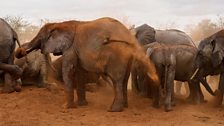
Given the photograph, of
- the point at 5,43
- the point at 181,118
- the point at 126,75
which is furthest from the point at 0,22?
the point at 181,118

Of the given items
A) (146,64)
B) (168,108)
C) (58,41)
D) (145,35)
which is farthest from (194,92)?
(58,41)

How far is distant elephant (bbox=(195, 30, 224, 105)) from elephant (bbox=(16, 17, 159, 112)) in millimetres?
1418

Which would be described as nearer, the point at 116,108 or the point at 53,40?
the point at 116,108

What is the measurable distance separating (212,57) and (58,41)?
3.36 m

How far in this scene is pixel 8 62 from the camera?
10289 mm

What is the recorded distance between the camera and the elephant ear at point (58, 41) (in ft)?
30.9

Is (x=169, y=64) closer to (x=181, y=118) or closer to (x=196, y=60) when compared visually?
(x=196, y=60)

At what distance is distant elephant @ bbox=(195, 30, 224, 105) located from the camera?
9.55 meters

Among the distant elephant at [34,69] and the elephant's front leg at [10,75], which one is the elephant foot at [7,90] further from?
the distant elephant at [34,69]

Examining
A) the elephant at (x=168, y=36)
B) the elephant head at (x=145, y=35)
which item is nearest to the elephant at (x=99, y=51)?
the elephant head at (x=145, y=35)

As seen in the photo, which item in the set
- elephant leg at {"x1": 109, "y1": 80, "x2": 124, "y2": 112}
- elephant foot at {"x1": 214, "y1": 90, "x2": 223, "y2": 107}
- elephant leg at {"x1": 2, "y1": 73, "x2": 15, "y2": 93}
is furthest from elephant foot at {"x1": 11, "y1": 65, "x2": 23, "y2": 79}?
elephant foot at {"x1": 214, "y1": 90, "x2": 223, "y2": 107}

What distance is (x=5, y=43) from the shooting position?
399 inches

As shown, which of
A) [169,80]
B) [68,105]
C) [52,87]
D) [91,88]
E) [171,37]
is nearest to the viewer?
[68,105]

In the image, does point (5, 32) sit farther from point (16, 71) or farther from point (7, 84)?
point (7, 84)
